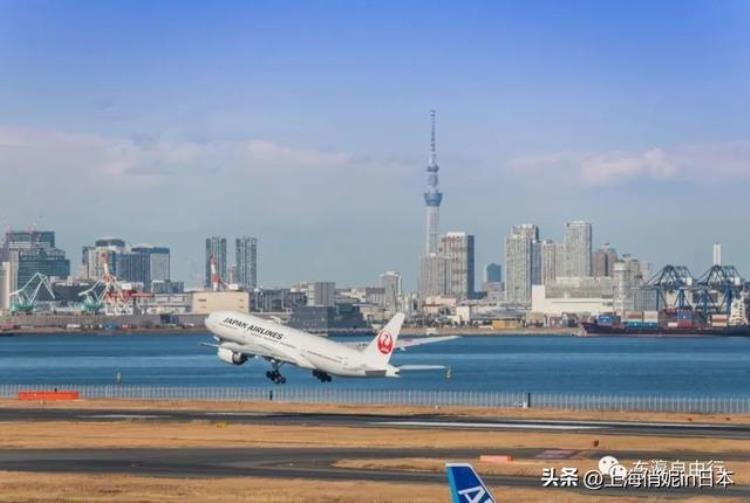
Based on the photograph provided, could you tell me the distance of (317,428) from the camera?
303 feet

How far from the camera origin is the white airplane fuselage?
12638 centimetres

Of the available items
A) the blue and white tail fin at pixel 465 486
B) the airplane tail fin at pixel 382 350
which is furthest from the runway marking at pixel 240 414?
the blue and white tail fin at pixel 465 486

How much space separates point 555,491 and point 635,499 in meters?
3.79

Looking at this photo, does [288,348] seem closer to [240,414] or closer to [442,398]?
[442,398]

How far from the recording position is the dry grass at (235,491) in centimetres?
5956

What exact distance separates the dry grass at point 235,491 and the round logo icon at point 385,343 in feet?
194

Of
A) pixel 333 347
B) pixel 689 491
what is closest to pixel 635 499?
pixel 689 491

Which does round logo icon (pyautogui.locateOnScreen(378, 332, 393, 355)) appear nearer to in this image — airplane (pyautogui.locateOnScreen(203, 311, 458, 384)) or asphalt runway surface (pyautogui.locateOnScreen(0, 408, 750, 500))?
airplane (pyautogui.locateOnScreen(203, 311, 458, 384))

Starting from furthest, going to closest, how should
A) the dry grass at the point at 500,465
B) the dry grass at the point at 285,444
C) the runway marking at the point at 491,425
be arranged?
the runway marking at the point at 491,425 < the dry grass at the point at 500,465 < the dry grass at the point at 285,444

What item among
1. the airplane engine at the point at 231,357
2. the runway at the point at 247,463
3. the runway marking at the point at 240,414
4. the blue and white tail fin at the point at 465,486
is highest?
the airplane engine at the point at 231,357

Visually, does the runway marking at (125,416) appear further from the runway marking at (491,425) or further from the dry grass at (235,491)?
the dry grass at (235,491)

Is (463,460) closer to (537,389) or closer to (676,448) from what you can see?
(676,448)

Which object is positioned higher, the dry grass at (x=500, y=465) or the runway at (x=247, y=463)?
the dry grass at (x=500, y=465)

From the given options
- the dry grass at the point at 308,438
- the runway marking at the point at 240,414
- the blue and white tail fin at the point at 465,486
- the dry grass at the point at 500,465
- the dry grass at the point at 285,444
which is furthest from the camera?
the runway marking at the point at 240,414
